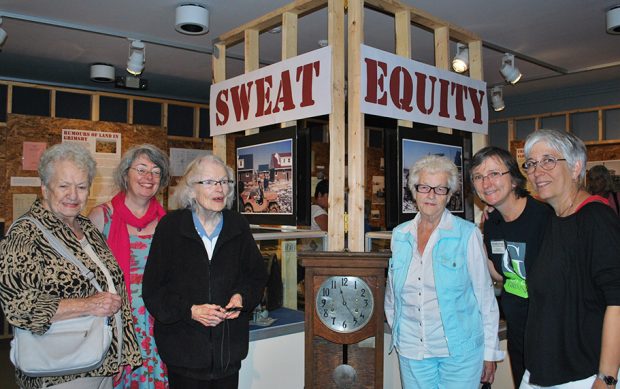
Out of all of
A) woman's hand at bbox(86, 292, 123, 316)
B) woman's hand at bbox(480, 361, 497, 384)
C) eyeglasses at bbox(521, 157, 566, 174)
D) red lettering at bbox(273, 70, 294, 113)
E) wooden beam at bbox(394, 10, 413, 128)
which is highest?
wooden beam at bbox(394, 10, 413, 128)

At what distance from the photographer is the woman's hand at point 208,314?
1920 mm

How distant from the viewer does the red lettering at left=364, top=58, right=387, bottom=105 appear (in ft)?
8.89

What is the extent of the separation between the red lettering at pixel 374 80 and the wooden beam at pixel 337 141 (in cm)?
15

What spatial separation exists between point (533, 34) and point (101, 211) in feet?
15.4

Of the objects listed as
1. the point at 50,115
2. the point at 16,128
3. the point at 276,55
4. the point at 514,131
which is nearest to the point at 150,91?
the point at 50,115

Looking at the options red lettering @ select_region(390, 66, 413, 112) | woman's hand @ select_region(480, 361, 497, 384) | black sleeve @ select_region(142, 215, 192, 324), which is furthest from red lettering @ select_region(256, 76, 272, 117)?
woman's hand @ select_region(480, 361, 497, 384)

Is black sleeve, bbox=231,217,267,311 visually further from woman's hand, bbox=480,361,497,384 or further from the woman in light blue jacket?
woman's hand, bbox=480,361,497,384

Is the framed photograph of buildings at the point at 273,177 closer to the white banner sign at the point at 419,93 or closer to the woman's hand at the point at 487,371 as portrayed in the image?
the white banner sign at the point at 419,93

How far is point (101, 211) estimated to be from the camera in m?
2.31

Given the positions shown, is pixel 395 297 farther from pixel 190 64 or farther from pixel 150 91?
pixel 150 91

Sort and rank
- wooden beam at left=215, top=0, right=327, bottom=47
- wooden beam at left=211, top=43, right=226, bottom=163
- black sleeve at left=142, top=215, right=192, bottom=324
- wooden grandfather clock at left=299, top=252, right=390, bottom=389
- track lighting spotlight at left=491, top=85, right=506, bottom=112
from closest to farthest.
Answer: black sleeve at left=142, top=215, right=192, bottom=324, wooden grandfather clock at left=299, top=252, right=390, bottom=389, wooden beam at left=215, top=0, right=327, bottom=47, wooden beam at left=211, top=43, right=226, bottom=163, track lighting spotlight at left=491, top=85, right=506, bottom=112

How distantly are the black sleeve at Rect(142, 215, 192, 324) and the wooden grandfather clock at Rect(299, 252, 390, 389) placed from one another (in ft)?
2.14

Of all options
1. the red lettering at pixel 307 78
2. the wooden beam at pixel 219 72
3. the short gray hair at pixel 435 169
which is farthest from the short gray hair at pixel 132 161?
the wooden beam at pixel 219 72

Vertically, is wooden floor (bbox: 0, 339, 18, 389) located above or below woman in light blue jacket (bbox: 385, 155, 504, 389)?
below
